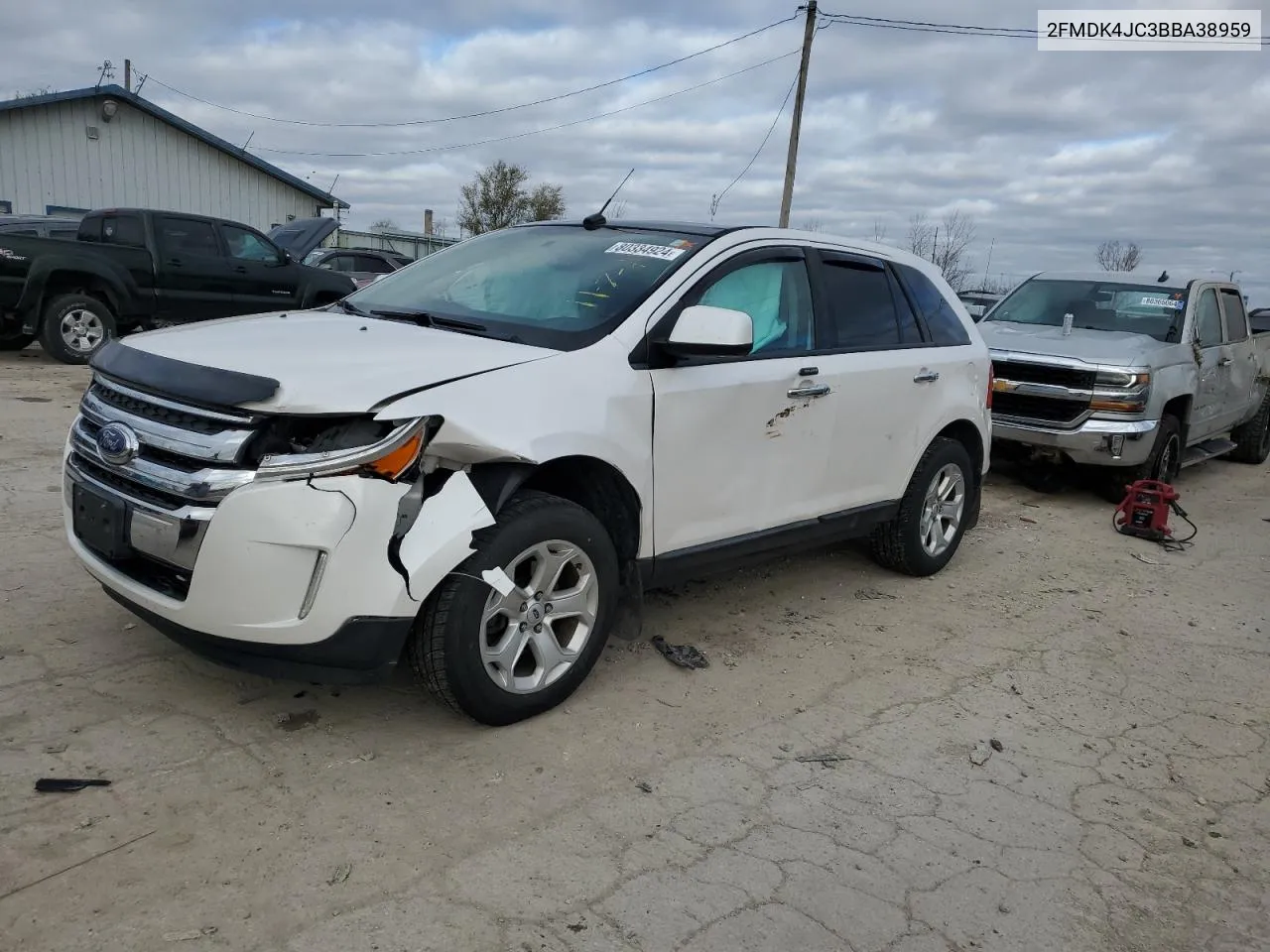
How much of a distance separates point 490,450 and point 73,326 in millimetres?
10158

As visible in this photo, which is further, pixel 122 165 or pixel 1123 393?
pixel 122 165

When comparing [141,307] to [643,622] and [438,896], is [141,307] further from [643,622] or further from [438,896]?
[438,896]

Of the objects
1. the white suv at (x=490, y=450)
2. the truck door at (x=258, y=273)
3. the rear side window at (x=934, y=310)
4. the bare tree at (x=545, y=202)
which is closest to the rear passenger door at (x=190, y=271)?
the truck door at (x=258, y=273)

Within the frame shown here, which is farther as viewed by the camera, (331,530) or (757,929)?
(331,530)

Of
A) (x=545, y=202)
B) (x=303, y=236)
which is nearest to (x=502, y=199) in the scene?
(x=545, y=202)

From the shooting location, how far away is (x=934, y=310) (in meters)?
5.45

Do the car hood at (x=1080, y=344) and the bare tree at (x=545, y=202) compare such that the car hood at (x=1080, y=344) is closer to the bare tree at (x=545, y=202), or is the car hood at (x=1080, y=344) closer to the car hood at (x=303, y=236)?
the car hood at (x=303, y=236)

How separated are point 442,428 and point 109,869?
147 centimetres

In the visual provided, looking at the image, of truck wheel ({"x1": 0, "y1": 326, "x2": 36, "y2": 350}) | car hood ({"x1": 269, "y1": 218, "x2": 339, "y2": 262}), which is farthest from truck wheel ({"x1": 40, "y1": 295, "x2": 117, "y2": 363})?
car hood ({"x1": 269, "y1": 218, "x2": 339, "y2": 262})

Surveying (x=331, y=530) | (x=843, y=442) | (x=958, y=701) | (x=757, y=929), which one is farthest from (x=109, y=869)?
(x=843, y=442)

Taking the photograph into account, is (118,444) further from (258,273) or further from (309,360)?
(258,273)

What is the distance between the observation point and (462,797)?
3.00 m

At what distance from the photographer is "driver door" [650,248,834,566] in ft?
12.3

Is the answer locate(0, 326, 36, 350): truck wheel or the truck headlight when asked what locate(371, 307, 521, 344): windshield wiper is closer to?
the truck headlight
